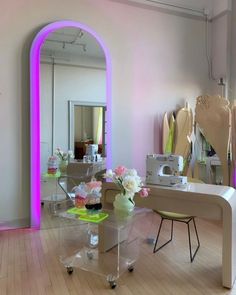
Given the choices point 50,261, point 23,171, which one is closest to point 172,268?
point 50,261

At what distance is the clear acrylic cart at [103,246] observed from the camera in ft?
7.92

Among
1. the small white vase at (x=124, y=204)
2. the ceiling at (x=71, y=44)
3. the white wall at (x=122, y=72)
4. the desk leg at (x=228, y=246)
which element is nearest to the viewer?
the desk leg at (x=228, y=246)

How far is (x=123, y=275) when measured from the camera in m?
2.47

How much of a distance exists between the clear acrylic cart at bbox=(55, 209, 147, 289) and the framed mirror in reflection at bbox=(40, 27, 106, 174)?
3.22 ft

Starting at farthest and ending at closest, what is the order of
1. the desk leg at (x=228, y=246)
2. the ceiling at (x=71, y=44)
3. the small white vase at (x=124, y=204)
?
the ceiling at (x=71, y=44) → the small white vase at (x=124, y=204) → the desk leg at (x=228, y=246)

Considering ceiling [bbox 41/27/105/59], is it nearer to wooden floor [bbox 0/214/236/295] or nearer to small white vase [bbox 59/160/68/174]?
small white vase [bbox 59/160/68/174]

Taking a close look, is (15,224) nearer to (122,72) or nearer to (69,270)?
(69,270)

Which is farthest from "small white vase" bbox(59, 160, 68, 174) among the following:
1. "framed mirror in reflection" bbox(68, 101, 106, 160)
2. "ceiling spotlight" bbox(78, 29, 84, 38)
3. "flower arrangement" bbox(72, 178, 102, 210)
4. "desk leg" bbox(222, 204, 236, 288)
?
"desk leg" bbox(222, 204, 236, 288)

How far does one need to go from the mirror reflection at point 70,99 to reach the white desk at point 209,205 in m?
1.50

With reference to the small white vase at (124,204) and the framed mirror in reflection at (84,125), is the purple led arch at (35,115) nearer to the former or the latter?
the framed mirror in reflection at (84,125)

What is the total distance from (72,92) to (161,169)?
1.76 m

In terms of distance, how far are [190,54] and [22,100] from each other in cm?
267

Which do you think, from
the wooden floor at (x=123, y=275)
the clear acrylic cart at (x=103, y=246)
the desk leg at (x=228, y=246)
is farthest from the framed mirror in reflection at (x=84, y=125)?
the desk leg at (x=228, y=246)

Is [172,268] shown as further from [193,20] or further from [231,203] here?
[193,20]
